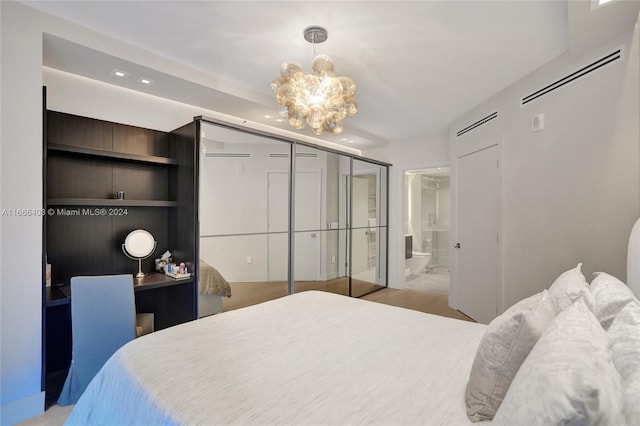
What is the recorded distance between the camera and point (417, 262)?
691cm

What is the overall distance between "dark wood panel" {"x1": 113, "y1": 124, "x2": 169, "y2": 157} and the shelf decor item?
2.66ft

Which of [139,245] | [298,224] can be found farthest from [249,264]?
[139,245]

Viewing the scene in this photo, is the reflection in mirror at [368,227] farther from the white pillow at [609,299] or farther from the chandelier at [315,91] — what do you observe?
the white pillow at [609,299]

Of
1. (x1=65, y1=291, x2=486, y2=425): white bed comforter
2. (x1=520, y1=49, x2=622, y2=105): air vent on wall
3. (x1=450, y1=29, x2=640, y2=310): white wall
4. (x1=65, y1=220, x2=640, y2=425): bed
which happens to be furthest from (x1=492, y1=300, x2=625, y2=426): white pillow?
(x1=520, y1=49, x2=622, y2=105): air vent on wall

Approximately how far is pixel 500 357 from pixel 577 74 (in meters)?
2.49

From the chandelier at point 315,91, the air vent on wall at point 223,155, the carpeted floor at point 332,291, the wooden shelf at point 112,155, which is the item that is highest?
the chandelier at point 315,91

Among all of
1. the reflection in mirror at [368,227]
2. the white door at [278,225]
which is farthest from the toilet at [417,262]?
the white door at [278,225]

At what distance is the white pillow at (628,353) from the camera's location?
0.69 meters

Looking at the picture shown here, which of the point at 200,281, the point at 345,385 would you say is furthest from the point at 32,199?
the point at 345,385

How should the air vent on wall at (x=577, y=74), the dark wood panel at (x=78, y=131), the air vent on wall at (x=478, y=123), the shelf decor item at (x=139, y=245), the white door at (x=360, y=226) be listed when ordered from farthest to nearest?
the white door at (x=360, y=226) < the air vent on wall at (x=478, y=123) < the shelf decor item at (x=139, y=245) < the dark wood panel at (x=78, y=131) < the air vent on wall at (x=577, y=74)

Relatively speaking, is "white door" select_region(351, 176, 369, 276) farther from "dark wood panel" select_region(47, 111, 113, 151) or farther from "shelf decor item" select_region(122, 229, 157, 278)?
"dark wood panel" select_region(47, 111, 113, 151)

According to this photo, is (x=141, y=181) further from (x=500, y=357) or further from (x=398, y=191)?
(x=398, y=191)

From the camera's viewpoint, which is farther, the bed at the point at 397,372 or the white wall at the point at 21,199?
the white wall at the point at 21,199

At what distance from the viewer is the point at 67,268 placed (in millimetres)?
2635
